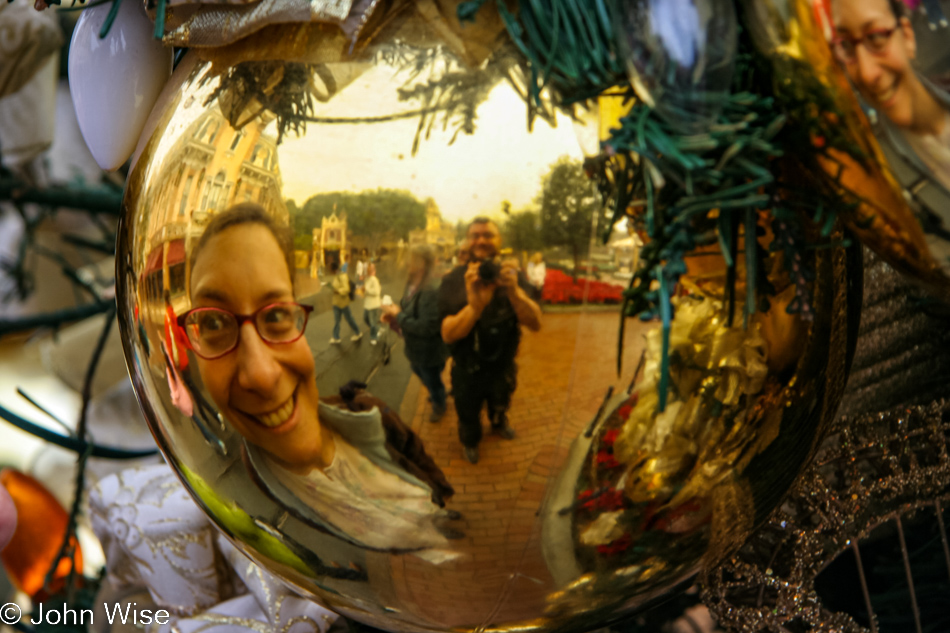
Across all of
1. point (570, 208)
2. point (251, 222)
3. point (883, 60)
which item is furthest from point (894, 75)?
point (251, 222)

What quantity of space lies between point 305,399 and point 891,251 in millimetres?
249

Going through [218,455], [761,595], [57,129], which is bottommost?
[761,595]

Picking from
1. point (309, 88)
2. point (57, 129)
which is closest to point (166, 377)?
point (309, 88)

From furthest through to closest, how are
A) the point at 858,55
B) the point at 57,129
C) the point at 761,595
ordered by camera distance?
the point at 57,129 → the point at 761,595 → the point at 858,55

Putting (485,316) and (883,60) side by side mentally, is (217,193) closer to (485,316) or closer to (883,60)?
(485,316)

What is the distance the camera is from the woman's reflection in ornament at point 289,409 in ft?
1.00

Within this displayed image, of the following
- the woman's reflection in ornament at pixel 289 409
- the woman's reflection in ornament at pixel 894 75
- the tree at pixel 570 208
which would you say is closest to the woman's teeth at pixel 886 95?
the woman's reflection in ornament at pixel 894 75

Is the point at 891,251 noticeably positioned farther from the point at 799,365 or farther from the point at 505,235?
the point at 505,235

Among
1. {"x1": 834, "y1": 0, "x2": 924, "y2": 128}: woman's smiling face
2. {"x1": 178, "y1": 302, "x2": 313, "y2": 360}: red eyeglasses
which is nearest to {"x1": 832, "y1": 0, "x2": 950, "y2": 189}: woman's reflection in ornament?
{"x1": 834, "y1": 0, "x2": 924, "y2": 128}: woman's smiling face

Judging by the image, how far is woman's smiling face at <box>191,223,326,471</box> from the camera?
1.00 ft

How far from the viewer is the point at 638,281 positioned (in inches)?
11.5

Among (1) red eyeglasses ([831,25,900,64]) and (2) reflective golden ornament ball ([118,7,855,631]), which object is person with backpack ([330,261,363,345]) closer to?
(2) reflective golden ornament ball ([118,7,855,631])

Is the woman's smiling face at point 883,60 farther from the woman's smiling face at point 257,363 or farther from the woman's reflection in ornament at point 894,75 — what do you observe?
the woman's smiling face at point 257,363

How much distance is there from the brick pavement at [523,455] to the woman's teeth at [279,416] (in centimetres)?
5
